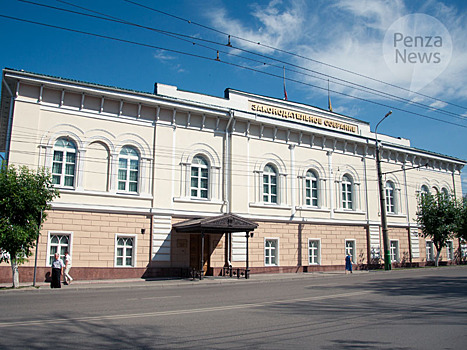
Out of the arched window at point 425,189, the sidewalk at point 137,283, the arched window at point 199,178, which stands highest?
the arched window at point 425,189

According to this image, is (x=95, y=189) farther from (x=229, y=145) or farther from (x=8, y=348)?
(x=8, y=348)

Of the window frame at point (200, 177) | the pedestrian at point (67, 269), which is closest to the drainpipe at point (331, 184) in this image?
the window frame at point (200, 177)

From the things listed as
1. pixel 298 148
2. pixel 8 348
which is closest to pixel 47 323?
pixel 8 348

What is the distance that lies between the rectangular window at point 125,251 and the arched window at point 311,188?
12.5m

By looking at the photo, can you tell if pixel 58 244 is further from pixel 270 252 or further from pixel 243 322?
pixel 243 322

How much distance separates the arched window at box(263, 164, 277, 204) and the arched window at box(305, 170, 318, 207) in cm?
266

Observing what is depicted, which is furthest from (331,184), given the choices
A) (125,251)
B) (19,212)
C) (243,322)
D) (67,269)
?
(243,322)

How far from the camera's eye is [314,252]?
27.8 m

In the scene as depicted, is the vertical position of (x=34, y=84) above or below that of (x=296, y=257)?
above

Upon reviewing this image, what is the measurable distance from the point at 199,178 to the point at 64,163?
7.47 m

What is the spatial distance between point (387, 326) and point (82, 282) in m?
15.0

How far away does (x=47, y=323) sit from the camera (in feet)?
27.2

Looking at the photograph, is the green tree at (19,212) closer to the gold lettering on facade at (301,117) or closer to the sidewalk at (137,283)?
the sidewalk at (137,283)

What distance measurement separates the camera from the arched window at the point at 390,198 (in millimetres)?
33000
